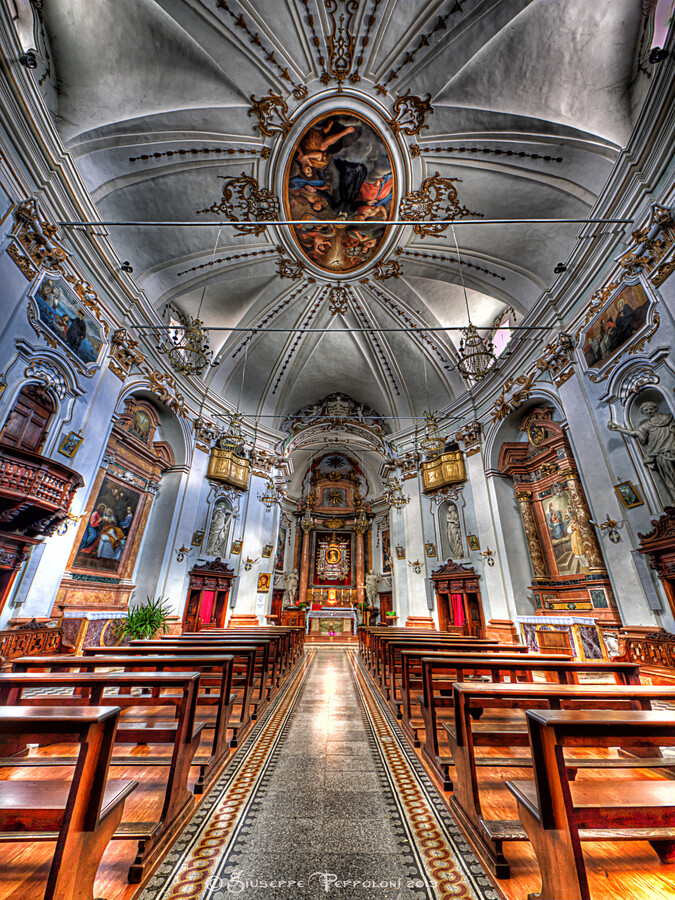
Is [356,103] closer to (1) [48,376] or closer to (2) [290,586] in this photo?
(1) [48,376]

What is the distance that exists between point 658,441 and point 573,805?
623 centimetres

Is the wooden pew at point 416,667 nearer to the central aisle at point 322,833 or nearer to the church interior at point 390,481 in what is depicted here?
the church interior at point 390,481

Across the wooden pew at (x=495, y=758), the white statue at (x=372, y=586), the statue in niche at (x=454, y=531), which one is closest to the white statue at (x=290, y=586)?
the white statue at (x=372, y=586)

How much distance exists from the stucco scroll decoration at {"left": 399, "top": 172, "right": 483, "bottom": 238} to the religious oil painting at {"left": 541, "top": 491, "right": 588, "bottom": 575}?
750 cm

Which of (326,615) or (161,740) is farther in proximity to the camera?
(326,615)

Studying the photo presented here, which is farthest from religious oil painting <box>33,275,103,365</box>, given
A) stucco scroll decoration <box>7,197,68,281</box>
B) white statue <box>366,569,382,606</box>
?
white statue <box>366,569,382,606</box>

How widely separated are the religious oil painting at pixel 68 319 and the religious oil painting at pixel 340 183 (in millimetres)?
5625

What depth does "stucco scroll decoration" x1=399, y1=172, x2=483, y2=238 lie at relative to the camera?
29.3ft

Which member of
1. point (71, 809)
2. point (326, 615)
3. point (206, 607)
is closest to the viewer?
point (71, 809)

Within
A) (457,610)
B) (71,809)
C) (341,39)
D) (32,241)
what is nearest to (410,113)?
(341,39)

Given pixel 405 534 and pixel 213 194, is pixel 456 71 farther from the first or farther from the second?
pixel 405 534

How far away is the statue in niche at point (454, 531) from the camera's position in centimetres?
1225

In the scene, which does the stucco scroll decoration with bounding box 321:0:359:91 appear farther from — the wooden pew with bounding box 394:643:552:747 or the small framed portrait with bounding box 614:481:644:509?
the wooden pew with bounding box 394:643:552:747

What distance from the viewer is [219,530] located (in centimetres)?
1258
